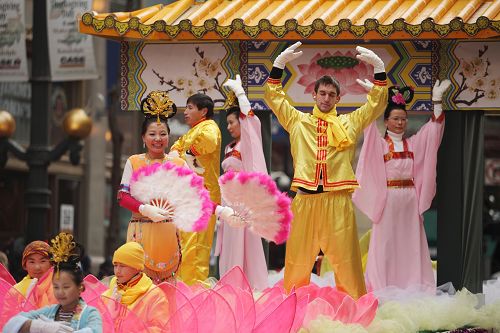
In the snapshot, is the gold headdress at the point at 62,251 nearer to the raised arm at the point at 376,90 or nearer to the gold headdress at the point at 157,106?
the gold headdress at the point at 157,106

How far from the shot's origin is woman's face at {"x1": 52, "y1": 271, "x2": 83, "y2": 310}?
25.3ft

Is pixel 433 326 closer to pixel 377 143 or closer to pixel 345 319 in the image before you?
pixel 345 319

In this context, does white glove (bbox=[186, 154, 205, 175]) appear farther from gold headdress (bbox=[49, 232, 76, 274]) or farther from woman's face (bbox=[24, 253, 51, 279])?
gold headdress (bbox=[49, 232, 76, 274])

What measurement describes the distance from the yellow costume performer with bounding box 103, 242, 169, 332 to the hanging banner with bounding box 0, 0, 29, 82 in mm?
8739

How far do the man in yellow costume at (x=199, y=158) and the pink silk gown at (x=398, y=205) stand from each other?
56.3 inches

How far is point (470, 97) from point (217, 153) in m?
2.31

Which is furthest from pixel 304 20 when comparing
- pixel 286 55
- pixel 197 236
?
pixel 197 236

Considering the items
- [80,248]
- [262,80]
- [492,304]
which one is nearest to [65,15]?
[262,80]

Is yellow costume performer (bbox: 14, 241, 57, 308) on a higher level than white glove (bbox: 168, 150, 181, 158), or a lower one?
lower

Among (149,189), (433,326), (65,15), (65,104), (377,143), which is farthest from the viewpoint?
(65,104)

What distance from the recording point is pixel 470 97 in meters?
12.0

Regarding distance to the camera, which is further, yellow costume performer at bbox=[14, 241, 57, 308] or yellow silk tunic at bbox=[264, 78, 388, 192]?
yellow silk tunic at bbox=[264, 78, 388, 192]

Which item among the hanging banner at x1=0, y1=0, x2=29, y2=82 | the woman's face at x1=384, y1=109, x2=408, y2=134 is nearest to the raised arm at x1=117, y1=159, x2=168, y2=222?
the woman's face at x1=384, y1=109, x2=408, y2=134

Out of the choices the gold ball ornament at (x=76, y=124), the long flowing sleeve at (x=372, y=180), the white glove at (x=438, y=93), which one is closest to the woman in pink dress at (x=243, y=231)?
the long flowing sleeve at (x=372, y=180)
